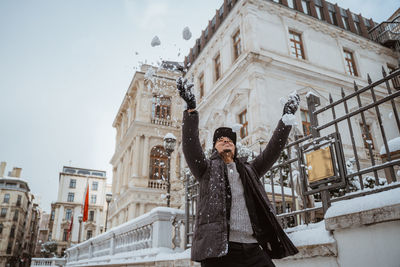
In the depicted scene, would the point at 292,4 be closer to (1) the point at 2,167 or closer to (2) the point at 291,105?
(2) the point at 291,105

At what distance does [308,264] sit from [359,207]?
0.81 meters

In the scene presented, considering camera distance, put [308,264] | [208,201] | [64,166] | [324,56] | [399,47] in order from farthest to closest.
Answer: [64,166]
[399,47]
[324,56]
[308,264]
[208,201]

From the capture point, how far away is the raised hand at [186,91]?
2.35m

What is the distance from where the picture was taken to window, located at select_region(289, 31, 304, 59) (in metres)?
16.9

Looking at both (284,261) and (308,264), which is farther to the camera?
(284,261)

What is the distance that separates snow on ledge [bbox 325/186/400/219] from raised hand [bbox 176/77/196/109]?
151 cm

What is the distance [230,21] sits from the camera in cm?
1811

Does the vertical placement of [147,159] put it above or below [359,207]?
above

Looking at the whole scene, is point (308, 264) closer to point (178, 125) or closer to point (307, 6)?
point (307, 6)

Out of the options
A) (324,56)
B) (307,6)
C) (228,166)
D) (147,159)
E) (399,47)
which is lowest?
(228,166)

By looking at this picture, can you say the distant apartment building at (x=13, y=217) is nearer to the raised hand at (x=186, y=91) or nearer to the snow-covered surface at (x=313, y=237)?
the snow-covered surface at (x=313, y=237)

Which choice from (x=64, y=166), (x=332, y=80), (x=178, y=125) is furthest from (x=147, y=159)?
(x=64, y=166)

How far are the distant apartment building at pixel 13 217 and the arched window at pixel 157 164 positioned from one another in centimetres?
3937

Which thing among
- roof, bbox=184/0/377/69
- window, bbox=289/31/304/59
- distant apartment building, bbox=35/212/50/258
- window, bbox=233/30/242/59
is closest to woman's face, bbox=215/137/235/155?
window, bbox=233/30/242/59
